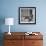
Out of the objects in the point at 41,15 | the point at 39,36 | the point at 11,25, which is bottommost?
the point at 39,36

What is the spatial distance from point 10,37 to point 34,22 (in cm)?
105

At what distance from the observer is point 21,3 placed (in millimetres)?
4492

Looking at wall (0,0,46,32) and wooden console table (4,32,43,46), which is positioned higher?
wall (0,0,46,32)

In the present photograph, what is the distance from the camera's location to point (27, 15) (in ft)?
14.9

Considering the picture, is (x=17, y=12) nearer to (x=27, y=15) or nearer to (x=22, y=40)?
(x=27, y=15)

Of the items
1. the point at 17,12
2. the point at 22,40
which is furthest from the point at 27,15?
the point at 22,40

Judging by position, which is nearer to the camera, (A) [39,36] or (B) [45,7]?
(A) [39,36]

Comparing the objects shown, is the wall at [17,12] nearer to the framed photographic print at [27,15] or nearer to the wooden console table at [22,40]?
the framed photographic print at [27,15]

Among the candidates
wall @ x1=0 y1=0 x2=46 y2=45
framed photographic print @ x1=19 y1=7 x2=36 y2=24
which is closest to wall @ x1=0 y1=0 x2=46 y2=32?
wall @ x1=0 y1=0 x2=46 y2=45

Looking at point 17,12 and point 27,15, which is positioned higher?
point 17,12

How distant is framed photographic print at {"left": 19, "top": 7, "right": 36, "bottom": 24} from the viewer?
177 inches

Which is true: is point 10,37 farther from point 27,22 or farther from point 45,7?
point 45,7

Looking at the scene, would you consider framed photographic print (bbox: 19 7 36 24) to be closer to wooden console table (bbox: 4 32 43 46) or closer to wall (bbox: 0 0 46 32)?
wall (bbox: 0 0 46 32)

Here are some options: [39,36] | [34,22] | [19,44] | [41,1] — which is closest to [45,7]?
[41,1]
